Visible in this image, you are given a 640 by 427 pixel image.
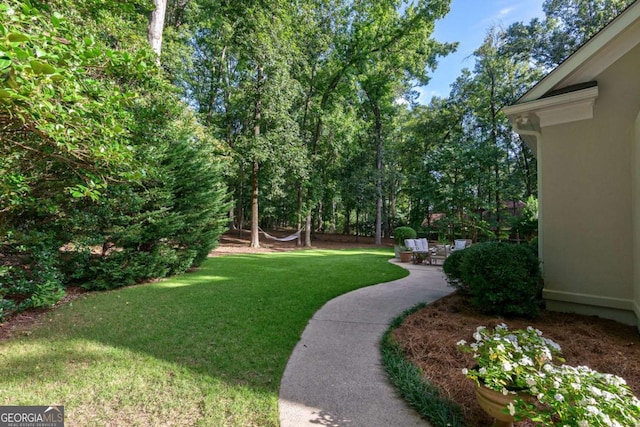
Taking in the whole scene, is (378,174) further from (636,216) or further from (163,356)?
(163,356)

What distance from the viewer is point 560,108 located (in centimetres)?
427

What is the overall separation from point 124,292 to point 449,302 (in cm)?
584

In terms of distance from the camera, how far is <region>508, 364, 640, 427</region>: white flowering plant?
4.42 feet

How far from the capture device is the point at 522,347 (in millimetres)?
2051

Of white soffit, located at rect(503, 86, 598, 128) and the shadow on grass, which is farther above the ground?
white soffit, located at rect(503, 86, 598, 128)

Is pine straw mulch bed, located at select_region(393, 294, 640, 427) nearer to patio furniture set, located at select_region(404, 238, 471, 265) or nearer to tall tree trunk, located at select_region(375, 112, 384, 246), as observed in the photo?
patio furniture set, located at select_region(404, 238, 471, 265)

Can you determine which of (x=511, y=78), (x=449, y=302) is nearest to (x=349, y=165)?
(x=511, y=78)

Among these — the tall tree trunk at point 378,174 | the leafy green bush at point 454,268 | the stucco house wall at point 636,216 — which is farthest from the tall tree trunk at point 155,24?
the tall tree trunk at point 378,174

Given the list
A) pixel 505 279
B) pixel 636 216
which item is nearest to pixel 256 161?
pixel 505 279

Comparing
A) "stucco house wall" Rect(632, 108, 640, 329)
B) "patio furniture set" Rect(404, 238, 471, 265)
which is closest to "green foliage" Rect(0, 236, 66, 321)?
"stucco house wall" Rect(632, 108, 640, 329)

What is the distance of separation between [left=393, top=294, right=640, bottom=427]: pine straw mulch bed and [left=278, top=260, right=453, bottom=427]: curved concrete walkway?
38 centimetres

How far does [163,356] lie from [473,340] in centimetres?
333

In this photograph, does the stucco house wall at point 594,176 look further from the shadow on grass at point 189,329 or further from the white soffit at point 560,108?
the shadow on grass at point 189,329

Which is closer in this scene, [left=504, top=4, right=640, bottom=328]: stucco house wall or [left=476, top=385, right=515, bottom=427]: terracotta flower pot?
[left=476, top=385, right=515, bottom=427]: terracotta flower pot
